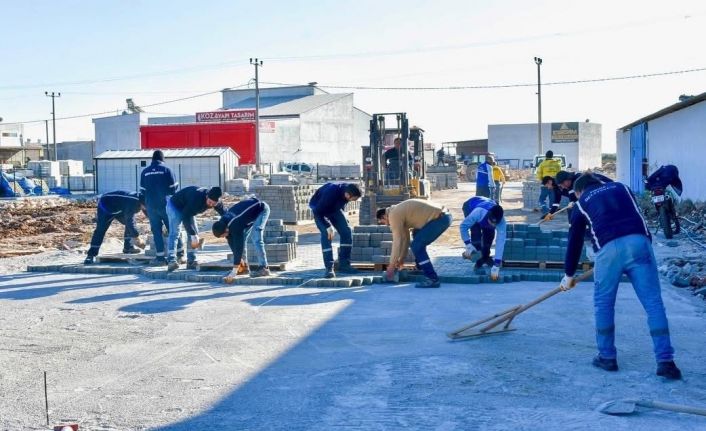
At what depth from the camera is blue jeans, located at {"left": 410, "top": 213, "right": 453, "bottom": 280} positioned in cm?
1081

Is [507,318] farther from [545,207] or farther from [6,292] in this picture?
[545,207]

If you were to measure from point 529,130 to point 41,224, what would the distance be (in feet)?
193

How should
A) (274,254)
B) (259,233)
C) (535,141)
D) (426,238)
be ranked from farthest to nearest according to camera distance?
1. (535,141)
2. (274,254)
3. (259,233)
4. (426,238)

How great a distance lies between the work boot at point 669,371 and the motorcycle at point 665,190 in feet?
34.5

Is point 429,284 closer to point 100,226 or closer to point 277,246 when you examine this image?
point 277,246

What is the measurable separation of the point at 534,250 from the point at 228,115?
47.9 meters

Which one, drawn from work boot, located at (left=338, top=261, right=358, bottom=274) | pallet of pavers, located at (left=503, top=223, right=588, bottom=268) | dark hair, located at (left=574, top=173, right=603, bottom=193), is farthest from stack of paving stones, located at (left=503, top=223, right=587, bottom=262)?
dark hair, located at (left=574, top=173, right=603, bottom=193)

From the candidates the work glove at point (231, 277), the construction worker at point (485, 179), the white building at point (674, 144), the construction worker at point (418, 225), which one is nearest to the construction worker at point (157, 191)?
the work glove at point (231, 277)

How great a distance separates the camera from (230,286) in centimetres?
1162

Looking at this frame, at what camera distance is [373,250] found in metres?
12.7

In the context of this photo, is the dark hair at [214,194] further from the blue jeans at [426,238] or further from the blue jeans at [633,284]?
the blue jeans at [633,284]

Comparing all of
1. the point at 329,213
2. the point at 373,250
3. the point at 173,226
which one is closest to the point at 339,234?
the point at 329,213

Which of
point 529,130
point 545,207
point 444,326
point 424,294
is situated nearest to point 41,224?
point 545,207

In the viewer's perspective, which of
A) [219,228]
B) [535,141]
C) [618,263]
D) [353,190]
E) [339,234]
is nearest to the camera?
[618,263]
